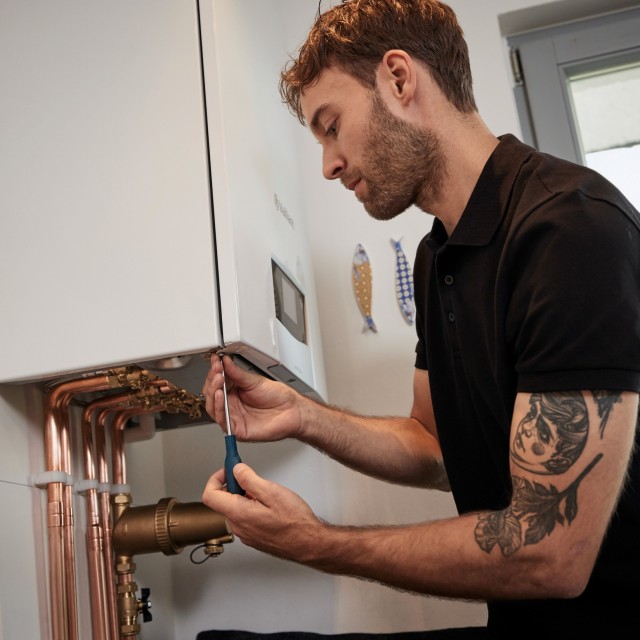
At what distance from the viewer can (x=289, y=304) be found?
4.59 feet

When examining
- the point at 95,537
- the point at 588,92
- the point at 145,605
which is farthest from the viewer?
the point at 588,92

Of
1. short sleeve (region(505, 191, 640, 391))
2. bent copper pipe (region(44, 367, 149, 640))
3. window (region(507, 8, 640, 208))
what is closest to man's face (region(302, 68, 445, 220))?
short sleeve (region(505, 191, 640, 391))

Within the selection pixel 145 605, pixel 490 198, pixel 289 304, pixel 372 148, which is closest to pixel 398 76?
pixel 372 148

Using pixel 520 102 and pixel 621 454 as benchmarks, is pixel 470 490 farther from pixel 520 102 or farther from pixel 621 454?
pixel 520 102

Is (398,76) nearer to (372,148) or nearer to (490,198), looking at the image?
(372,148)

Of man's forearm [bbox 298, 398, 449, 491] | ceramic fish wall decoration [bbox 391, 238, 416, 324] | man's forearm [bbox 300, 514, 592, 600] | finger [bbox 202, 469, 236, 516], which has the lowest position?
man's forearm [bbox 300, 514, 592, 600]

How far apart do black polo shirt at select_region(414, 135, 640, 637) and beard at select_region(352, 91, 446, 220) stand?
9 centimetres

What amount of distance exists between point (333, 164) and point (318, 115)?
82 mm

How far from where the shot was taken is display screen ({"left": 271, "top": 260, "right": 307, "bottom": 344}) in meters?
1.32

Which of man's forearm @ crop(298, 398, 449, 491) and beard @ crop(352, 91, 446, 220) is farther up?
beard @ crop(352, 91, 446, 220)

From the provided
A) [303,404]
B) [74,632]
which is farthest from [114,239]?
[74,632]

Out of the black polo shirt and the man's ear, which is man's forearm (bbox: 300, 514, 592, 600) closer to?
the black polo shirt

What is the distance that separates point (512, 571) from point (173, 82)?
2.63 ft

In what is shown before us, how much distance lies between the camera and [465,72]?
4.27ft
